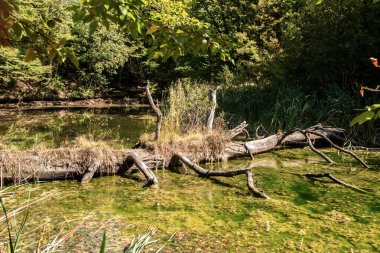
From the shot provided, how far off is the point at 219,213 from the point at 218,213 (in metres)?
0.01

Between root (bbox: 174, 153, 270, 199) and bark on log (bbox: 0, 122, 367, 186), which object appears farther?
bark on log (bbox: 0, 122, 367, 186)

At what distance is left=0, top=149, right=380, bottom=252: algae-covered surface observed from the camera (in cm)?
355

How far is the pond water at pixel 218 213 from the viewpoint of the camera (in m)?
3.54

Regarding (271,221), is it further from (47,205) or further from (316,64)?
(316,64)

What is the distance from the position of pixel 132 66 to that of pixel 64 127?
50.1ft

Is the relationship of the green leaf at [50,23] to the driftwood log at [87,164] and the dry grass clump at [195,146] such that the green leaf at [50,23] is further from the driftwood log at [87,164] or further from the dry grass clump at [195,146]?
the dry grass clump at [195,146]

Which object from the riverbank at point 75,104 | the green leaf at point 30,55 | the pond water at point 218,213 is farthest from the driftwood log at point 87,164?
the riverbank at point 75,104

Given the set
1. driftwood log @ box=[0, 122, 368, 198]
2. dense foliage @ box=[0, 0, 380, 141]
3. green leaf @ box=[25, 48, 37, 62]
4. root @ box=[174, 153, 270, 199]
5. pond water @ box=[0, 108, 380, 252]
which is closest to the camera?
green leaf @ box=[25, 48, 37, 62]

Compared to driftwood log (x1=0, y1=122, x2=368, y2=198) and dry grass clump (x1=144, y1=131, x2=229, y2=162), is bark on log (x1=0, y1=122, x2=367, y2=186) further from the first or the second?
dry grass clump (x1=144, y1=131, x2=229, y2=162)

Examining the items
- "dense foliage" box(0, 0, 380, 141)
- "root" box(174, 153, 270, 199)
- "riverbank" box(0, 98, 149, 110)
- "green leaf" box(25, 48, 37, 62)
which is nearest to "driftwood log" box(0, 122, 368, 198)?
"root" box(174, 153, 270, 199)

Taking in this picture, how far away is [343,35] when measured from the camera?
11.4 m

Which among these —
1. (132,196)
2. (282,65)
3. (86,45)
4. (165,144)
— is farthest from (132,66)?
(132,196)

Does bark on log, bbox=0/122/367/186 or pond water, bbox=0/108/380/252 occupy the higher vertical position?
bark on log, bbox=0/122/367/186

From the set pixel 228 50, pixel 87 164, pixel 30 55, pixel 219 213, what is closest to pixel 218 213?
pixel 219 213
